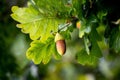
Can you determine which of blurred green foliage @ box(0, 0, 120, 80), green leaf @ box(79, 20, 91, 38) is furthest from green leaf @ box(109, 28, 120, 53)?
green leaf @ box(79, 20, 91, 38)

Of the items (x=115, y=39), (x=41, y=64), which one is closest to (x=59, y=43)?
(x=115, y=39)

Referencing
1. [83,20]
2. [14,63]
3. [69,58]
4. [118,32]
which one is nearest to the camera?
[83,20]

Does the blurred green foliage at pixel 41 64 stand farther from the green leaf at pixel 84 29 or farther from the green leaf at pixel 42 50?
the green leaf at pixel 42 50

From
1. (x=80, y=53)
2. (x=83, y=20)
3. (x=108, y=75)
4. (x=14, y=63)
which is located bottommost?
(x=108, y=75)

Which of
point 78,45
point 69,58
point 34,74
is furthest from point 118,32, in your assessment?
point 69,58

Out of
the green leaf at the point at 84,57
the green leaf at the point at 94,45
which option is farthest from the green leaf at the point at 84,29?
the green leaf at the point at 84,57

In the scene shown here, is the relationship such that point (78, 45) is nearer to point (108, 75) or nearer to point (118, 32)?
point (108, 75)
